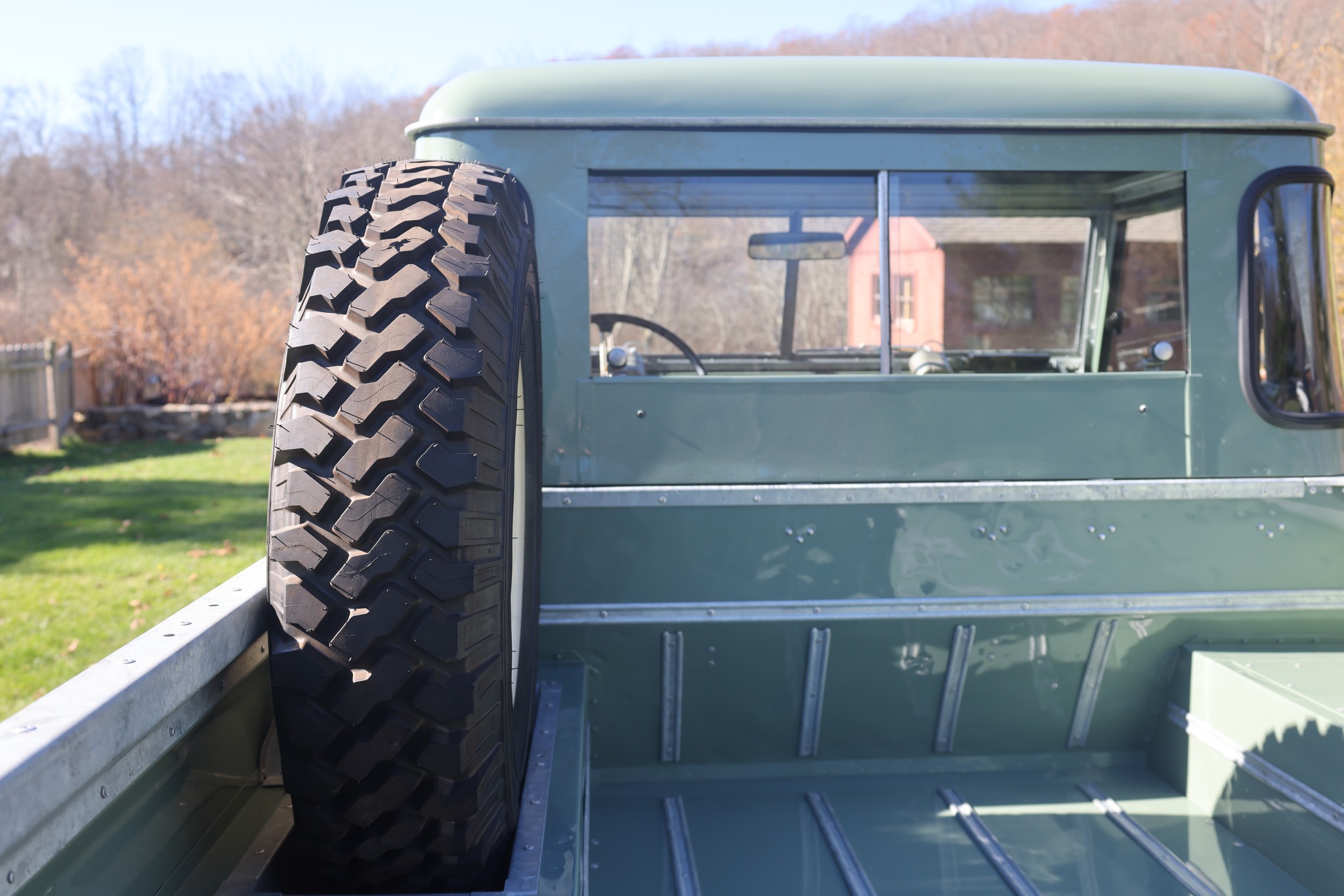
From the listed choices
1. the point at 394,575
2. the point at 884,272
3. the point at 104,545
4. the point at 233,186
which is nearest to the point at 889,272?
the point at 884,272

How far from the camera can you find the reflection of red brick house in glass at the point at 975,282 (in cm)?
291

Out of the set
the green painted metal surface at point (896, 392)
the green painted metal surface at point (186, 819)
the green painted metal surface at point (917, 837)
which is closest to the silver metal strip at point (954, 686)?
the green painted metal surface at point (917, 837)

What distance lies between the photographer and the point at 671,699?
2.81 meters

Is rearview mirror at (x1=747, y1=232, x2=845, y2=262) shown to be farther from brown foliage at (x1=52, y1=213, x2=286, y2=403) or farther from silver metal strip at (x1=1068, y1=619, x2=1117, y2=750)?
brown foliage at (x1=52, y1=213, x2=286, y2=403)

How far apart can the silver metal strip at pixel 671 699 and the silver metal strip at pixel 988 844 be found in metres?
0.82

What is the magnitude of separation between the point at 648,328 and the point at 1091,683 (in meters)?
1.75

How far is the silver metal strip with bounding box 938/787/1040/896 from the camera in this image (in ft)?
8.04

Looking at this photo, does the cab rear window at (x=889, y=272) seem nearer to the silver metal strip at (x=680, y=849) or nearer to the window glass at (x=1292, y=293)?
the window glass at (x=1292, y=293)

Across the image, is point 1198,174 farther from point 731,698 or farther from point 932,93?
point 731,698

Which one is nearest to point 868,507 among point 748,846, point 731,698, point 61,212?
point 731,698

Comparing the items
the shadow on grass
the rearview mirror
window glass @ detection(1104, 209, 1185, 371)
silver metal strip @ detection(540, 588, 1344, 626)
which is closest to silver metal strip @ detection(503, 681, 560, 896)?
silver metal strip @ detection(540, 588, 1344, 626)

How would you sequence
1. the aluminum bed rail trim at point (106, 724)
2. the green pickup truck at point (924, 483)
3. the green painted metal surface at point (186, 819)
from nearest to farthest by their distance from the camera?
1. the aluminum bed rail trim at point (106, 724)
2. the green painted metal surface at point (186, 819)
3. the green pickup truck at point (924, 483)

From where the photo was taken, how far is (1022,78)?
9.26 feet

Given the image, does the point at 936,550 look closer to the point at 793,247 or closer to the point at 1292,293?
the point at 793,247
